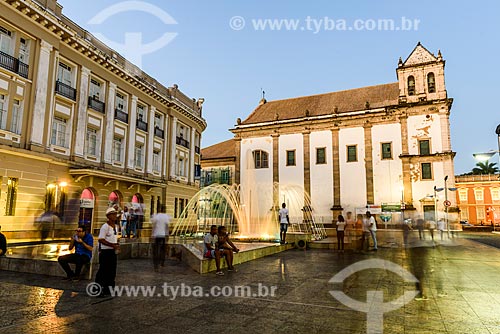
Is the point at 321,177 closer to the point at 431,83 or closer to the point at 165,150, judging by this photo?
the point at 431,83

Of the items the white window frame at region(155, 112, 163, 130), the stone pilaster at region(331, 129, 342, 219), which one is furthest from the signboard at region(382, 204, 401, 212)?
the white window frame at region(155, 112, 163, 130)

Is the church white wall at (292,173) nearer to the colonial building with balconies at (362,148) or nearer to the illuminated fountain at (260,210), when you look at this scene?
the illuminated fountain at (260,210)

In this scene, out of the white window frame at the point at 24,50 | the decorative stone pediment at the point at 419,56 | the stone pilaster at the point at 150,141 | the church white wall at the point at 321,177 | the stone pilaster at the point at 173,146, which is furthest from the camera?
the church white wall at the point at 321,177

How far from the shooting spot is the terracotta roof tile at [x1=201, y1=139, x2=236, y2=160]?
1871 inches

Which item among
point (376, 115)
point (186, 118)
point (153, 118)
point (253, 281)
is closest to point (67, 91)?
point (153, 118)

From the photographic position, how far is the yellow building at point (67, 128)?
16.1 m

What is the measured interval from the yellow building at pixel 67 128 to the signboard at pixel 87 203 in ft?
0.27

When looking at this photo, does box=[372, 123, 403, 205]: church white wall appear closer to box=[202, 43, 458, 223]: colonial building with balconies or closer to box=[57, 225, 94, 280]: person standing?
box=[202, 43, 458, 223]: colonial building with balconies

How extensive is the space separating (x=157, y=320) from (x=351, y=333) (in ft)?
8.87

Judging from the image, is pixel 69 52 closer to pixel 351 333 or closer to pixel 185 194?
pixel 185 194

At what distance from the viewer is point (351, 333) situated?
14.1 ft

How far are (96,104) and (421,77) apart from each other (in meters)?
32.5

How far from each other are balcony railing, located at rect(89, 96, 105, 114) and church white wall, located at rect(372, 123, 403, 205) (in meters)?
27.8

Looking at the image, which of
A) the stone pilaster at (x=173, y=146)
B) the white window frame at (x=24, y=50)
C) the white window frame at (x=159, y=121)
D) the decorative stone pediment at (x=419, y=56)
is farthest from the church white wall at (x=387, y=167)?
the white window frame at (x=24, y=50)
